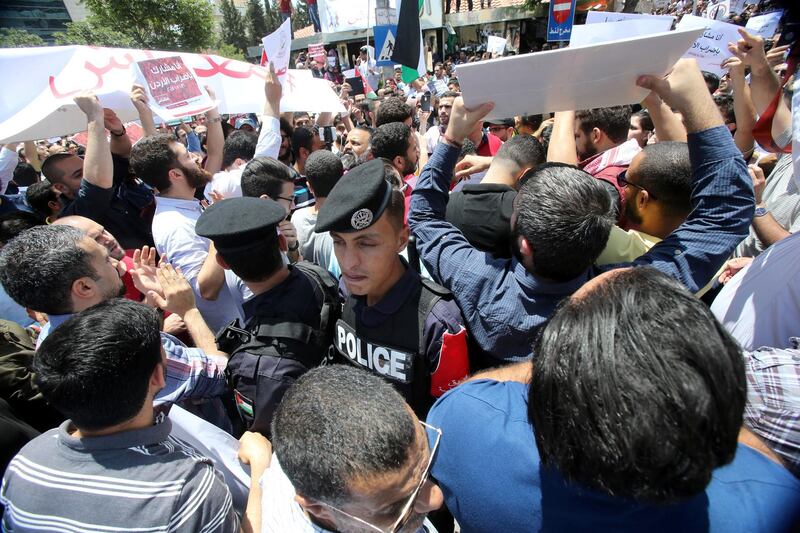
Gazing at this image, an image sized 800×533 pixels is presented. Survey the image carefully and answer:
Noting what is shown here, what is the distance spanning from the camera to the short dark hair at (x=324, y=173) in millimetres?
2887

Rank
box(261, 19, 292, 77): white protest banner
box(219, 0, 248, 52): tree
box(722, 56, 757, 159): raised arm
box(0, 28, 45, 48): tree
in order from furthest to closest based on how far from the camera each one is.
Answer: box(219, 0, 248, 52): tree < box(0, 28, 45, 48): tree < box(261, 19, 292, 77): white protest banner < box(722, 56, 757, 159): raised arm

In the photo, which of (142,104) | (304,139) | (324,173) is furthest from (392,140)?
(142,104)

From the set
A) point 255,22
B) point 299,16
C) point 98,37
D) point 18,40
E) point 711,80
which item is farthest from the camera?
point 255,22

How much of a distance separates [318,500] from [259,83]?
4906 mm

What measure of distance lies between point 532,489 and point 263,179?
8.02ft

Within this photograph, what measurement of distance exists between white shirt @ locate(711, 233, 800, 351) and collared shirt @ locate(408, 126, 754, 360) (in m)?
0.12

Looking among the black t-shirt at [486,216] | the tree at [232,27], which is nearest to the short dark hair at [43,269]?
the black t-shirt at [486,216]

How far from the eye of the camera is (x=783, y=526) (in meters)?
0.84

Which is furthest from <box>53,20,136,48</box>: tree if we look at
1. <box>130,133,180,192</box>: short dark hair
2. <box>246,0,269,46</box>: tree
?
<box>246,0,269,46</box>: tree

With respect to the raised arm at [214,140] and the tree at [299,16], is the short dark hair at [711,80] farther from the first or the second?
the tree at [299,16]

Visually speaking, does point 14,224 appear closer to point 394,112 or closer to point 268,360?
point 268,360

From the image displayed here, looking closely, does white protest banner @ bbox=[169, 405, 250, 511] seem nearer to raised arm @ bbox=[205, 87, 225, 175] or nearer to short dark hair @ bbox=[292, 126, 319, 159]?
raised arm @ bbox=[205, 87, 225, 175]

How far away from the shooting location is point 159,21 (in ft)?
83.7

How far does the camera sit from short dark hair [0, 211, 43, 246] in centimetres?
324
